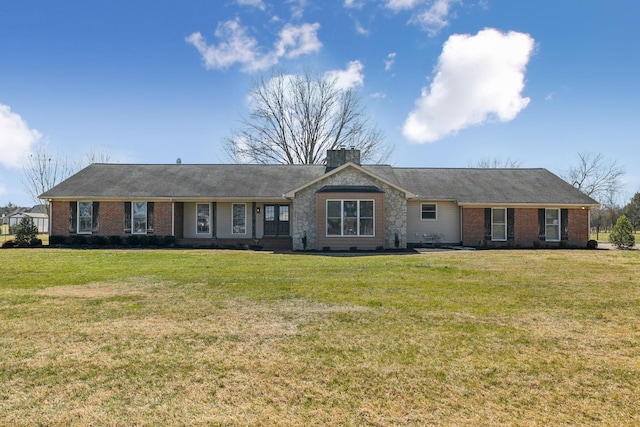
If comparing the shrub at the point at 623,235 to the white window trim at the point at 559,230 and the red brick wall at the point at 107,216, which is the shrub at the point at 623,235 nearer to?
the white window trim at the point at 559,230

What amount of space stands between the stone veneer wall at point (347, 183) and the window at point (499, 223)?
5748 millimetres

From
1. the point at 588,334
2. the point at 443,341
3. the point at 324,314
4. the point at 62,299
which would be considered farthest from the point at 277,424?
the point at 62,299

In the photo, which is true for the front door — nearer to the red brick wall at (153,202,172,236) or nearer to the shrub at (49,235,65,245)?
the red brick wall at (153,202,172,236)

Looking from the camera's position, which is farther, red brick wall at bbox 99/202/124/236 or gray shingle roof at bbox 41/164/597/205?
gray shingle roof at bbox 41/164/597/205

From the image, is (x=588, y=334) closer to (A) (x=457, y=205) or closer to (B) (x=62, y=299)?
(B) (x=62, y=299)

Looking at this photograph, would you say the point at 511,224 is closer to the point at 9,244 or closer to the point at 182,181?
the point at 182,181

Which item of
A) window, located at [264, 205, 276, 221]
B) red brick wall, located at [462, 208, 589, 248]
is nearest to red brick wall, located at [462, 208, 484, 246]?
red brick wall, located at [462, 208, 589, 248]

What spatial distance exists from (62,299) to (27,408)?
16.1ft

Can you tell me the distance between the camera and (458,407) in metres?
3.39

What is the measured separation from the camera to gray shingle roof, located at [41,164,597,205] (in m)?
21.8

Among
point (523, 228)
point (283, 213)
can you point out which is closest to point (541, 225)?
point (523, 228)

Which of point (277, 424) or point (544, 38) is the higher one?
point (544, 38)

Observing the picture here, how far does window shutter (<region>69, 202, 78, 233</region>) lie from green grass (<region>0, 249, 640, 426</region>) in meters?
14.0

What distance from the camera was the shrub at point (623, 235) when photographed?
21.7 m
